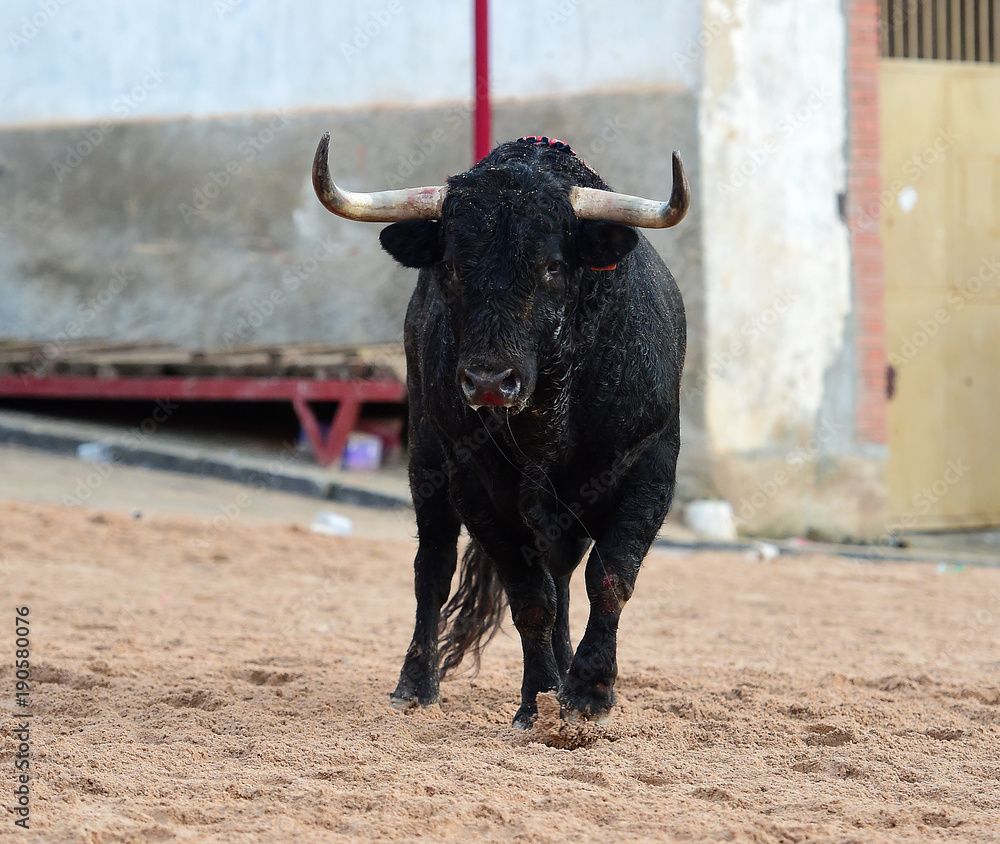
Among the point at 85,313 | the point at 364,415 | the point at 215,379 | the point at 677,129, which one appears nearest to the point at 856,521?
the point at 677,129

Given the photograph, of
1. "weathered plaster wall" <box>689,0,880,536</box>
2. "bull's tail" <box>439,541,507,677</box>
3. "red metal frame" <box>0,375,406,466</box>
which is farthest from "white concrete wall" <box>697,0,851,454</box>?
"bull's tail" <box>439,541,507,677</box>

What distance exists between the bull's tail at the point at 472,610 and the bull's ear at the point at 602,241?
4.73 ft

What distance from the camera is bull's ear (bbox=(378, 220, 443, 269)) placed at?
Result: 376cm

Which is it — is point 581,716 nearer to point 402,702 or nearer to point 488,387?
point 402,702

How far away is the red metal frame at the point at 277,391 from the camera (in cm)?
914

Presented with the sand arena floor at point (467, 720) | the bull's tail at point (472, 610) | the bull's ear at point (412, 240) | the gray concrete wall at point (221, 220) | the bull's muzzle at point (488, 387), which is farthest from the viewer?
the gray concrete wall at point (221, 220)

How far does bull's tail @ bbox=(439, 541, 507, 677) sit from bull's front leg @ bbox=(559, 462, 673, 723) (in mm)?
941

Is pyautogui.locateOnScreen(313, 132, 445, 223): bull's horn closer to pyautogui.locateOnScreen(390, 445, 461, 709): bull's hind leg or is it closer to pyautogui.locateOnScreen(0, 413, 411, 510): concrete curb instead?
pyautogui.locateOnScreen(390, 445, 461, 709): bull's hind leg

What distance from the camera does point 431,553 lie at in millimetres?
4457

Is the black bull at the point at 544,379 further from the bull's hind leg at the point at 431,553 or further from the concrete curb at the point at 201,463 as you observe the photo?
the concrete curb at the point at 201,463

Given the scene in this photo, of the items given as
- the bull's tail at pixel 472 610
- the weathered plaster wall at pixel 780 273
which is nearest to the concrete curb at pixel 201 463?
the weathered plaster wall at pixel 780 273

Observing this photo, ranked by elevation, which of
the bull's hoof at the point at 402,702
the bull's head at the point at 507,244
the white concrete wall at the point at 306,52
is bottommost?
the bull's hoof at the point at 402,702

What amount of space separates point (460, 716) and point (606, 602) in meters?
0.74

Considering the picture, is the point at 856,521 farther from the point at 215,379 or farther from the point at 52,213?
the point at 52,213
